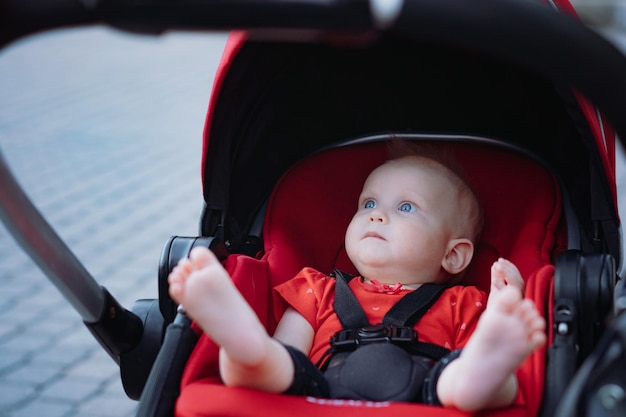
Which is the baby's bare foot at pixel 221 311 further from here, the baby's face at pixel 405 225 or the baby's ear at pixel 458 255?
the baby's ear at pixel 458 255

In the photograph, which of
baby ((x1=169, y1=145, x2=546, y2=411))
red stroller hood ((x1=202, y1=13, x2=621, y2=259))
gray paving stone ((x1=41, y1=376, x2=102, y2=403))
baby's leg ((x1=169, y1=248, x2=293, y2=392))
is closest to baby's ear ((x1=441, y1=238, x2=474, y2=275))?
baby ((x1=169, y1=145, x2=546, y2=411))

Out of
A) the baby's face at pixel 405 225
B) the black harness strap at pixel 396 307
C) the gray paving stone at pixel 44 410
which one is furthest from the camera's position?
the gray paving stone at pixel 44 410

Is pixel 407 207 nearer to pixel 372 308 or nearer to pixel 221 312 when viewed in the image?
pixel 372 308

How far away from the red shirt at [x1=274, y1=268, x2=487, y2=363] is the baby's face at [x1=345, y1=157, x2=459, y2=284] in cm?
8

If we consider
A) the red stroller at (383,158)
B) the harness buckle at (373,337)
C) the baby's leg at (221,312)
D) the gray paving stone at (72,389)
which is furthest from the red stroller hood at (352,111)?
the gray paving stone at (72,389)

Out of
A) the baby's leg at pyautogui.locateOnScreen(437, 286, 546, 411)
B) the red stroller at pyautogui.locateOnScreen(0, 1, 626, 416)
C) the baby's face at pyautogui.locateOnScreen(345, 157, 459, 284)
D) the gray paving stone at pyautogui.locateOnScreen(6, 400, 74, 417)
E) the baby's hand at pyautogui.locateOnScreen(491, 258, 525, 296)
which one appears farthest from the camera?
the gray paving stone at pyautogui.locateOnScreen(6, 400, 74, 417)

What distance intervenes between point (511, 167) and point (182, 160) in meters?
3.61

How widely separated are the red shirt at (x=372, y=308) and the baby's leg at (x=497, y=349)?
506 mm

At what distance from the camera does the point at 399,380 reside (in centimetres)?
187

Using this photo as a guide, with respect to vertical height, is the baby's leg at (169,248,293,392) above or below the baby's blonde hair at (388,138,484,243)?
below

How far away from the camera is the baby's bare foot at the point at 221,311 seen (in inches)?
63.7

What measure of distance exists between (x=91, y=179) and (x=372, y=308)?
365cm

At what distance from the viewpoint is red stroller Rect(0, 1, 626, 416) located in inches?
47.9

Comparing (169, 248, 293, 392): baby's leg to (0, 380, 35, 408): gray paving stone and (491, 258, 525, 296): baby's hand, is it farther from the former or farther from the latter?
(0, 380, 35, 408): gray paving stone
